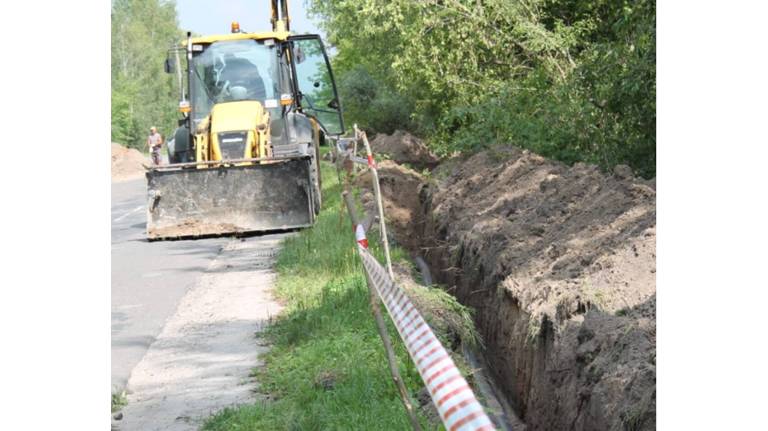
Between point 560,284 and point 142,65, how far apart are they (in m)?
78.9

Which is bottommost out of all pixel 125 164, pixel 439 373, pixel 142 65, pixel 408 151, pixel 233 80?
pixel 125 164

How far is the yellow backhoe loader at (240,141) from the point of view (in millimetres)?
13477

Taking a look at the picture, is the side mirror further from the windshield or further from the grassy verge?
the grassy verge

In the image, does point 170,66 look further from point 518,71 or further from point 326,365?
point 326,365

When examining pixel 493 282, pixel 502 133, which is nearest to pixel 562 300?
pixel 493 282

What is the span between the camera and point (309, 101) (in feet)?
55.6

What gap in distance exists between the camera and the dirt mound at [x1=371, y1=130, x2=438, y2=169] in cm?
2806

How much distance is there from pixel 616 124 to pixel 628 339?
408 inches

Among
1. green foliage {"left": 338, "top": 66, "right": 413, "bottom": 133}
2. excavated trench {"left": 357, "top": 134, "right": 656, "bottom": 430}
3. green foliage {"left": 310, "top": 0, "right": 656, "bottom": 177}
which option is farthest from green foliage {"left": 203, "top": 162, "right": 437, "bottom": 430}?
green foliage {"left": 338, "top": 66, "right": 413, "bottom": 133}

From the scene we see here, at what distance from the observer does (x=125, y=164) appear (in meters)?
54.4

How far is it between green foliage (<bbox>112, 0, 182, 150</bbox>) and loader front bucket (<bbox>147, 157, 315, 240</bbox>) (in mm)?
61609

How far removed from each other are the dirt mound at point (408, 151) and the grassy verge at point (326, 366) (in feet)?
51.3

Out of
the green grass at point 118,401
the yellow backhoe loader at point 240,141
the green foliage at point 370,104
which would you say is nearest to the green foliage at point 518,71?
the yellow backhoe loader at point 240,141

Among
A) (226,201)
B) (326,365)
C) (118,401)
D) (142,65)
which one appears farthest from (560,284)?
(142,65)
